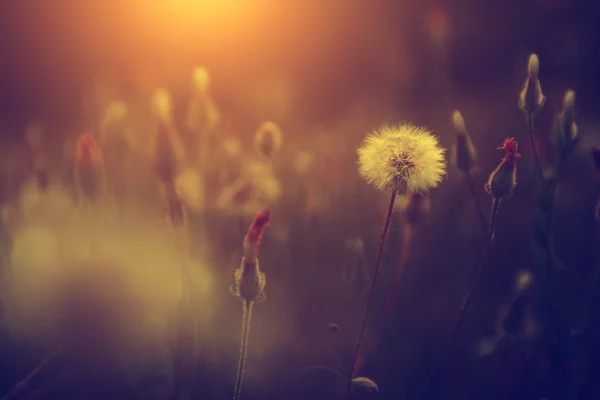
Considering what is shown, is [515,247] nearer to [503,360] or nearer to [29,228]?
[503,360]

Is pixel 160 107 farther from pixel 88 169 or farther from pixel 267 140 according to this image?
pixel 267 140

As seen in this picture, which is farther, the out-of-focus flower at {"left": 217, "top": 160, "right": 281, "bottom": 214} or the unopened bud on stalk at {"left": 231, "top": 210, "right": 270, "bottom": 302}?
the out-of-focus flower at {"left": 217, "top": 160, "right": 281, "bottom": 214}

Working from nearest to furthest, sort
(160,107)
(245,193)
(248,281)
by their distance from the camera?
(248,281)
(160,107)
(245,193)

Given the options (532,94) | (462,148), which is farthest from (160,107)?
(532,94)

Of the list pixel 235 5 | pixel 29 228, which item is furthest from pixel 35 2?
pixel 29 228

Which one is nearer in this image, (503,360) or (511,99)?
(503,360)

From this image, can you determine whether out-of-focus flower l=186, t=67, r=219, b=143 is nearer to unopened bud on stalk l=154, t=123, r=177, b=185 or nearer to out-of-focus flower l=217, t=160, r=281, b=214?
out-of-focus flower l=217, t=160, r=281, b=214

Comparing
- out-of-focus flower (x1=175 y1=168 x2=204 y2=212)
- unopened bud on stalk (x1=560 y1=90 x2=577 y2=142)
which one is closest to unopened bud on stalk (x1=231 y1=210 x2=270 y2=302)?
out-of-focus flower (x1=175 y1=168 x2=204 y2=212)
